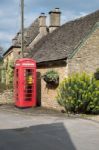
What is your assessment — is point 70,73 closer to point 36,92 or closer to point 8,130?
point 36,92

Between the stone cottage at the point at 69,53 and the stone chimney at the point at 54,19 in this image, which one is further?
the stone chimney at the point at 54,19

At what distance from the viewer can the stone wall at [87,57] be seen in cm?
2073

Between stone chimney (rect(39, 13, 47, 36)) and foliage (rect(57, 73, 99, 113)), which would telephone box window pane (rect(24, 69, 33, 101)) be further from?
stone chimney (rect(39, 13, 47, 36))

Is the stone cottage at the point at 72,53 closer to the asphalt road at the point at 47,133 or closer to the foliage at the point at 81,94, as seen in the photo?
the foliage at the point at 81,94

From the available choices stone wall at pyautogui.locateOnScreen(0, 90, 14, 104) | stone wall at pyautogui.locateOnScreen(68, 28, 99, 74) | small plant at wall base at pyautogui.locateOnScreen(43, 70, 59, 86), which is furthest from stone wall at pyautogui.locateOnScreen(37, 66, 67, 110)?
stone wall at pyautogui.locateOnScreen(0, 90, 14, 104)

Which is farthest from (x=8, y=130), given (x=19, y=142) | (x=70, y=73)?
(x=70, y=73)

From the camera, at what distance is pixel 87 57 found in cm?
2112

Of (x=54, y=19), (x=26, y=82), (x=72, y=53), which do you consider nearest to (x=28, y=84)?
(x=26, y=82)

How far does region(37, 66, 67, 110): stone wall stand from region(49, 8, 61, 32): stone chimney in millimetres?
7454

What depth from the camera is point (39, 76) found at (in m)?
24.7

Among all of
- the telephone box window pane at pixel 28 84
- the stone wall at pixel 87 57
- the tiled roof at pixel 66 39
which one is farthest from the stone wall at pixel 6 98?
the stone wall at pixel 87 57

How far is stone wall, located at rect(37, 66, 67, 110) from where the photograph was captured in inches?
844

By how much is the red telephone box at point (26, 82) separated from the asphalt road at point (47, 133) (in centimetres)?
450

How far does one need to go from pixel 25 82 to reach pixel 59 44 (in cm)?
367
